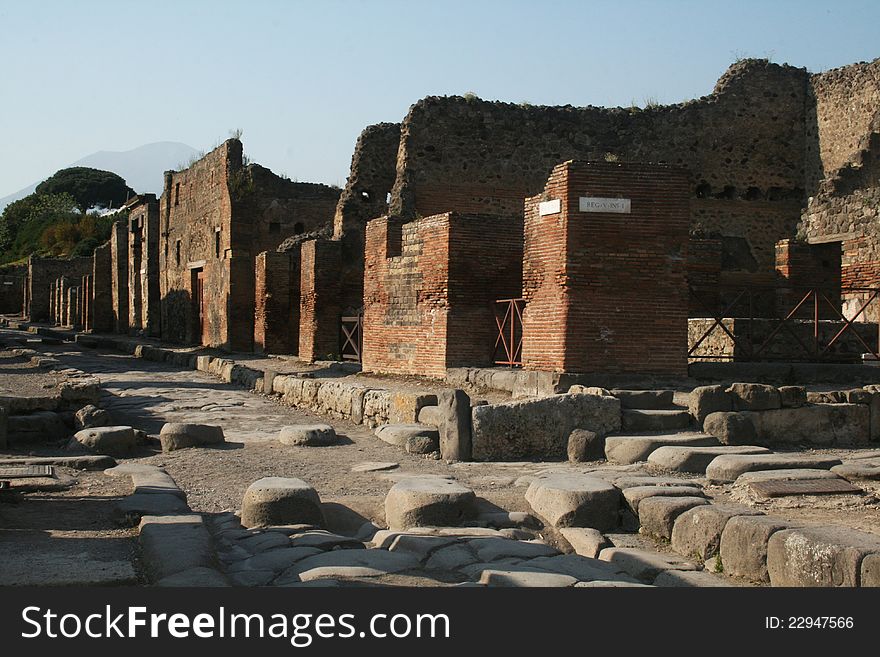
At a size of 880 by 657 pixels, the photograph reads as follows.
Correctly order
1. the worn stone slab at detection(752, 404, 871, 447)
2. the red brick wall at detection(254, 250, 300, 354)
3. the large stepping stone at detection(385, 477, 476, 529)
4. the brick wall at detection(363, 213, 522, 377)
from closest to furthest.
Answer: the large stepping stone at detection(385, 477, 476, 529) → the worn stone slab at detection(752, 404, 871, 447) → the brick wall at detection(363, 213, 522, 377) → the red brick wall at detection(254, 250, 300, 354)

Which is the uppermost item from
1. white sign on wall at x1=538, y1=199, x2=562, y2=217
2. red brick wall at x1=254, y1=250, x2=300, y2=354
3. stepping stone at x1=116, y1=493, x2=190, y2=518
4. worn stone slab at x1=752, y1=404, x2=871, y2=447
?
white sign on wall at x1=538, y1=199, x2=562, y2=217

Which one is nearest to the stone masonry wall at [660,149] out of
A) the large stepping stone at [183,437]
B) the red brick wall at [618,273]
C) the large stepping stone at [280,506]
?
the red brick wall at [618,273]

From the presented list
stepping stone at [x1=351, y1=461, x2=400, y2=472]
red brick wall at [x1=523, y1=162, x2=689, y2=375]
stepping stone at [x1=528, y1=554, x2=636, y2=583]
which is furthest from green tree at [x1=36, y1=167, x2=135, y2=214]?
stepping stone at [x1=528, y1=554, x2=636, y2=583]

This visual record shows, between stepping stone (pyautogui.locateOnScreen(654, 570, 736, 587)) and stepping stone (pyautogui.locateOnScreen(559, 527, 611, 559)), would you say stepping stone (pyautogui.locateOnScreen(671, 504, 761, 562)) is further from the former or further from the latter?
stepping stone (pyautogui.locateOnScreen(559, 527, 611, 559))

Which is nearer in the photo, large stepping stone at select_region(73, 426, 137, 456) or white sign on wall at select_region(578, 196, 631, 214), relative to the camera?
large stepping stone at select_region(73, 426, 137, 456)

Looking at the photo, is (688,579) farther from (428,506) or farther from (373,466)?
(373,466)

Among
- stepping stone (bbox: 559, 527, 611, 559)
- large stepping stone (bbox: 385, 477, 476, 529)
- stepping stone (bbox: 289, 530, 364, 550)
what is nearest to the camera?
stepping stone (bbox: 289, 530, 364, 550)

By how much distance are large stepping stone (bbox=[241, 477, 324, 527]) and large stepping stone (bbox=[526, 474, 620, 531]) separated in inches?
67.1

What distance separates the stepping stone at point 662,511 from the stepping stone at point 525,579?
5.58 feet

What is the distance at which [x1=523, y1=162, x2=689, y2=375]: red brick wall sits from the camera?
1066 centimetres

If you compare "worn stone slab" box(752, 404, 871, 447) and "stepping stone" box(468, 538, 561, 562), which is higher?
"worn stone slab" box(752, 404, 871, 447)

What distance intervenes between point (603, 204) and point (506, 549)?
574cm

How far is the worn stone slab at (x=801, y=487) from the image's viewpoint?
23.0 ft

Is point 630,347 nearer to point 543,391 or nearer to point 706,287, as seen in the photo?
point 543,391
